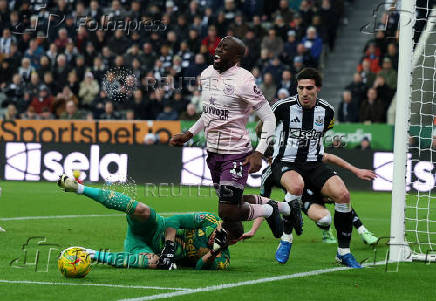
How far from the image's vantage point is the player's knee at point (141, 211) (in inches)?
302

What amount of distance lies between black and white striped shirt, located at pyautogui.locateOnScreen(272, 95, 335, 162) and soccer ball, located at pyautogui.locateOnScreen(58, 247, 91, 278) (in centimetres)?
291

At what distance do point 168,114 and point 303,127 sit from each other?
1225 centimetres

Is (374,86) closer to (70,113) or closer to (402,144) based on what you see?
(70,113)

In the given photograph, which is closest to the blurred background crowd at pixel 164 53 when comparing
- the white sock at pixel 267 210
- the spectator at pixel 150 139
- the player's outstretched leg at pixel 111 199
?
the spectator at pixel 150 139

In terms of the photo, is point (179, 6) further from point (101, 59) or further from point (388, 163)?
point (388, 163)

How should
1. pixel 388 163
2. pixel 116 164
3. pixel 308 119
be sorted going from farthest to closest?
pixel 116 164 → pixel 388 163 → pixel 308 119

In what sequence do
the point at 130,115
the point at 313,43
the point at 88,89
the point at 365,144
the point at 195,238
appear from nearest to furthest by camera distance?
the point at 195,238 → the point at 365,144 → the point at 130,115 → the point at 88,89 → the point at 313,43

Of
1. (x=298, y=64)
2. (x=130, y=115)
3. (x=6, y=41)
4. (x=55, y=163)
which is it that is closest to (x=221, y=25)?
(x=298, y=64)

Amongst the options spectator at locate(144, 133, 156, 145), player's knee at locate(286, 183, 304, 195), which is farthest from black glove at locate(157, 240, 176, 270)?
spectator at locate(144, 133, 156, 145)

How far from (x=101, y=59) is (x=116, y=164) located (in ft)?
13.1

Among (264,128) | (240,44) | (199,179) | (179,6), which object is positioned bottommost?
(199,179)

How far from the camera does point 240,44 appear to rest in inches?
337

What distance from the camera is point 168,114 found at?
21.4m

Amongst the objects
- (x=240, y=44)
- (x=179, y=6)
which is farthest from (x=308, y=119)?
(x=179, y=6)
